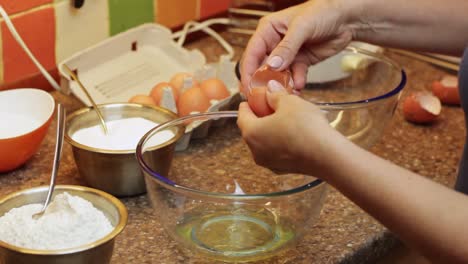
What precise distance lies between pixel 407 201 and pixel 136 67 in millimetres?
772

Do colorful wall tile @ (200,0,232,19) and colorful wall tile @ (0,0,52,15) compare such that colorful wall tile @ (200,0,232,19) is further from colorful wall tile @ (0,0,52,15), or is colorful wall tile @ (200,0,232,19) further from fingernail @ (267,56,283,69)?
fingernail @ (267,56,283,69)

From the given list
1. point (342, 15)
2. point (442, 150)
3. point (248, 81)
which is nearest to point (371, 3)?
point (342, 15)

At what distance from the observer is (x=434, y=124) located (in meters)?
1.39

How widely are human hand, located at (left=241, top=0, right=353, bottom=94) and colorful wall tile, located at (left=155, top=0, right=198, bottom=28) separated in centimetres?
49

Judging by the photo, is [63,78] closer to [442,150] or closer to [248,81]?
[248,81]

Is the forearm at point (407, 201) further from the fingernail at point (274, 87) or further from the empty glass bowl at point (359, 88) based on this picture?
the empty glass bowl at point (359, 88)

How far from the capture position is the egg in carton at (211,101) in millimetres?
1187

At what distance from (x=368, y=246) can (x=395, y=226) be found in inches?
10.8

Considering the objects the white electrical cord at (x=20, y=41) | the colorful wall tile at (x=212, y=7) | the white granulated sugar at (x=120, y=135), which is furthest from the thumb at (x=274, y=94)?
the colorful wall tile at (x=212, y=7)

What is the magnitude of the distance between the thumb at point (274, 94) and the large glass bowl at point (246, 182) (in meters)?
0.10

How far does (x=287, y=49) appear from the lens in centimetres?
105

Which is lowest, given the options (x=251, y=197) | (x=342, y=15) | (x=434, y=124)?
(x=434, y=124)

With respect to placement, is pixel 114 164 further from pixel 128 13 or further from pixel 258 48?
pixel 128 13

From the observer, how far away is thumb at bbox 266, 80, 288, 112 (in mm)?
892
